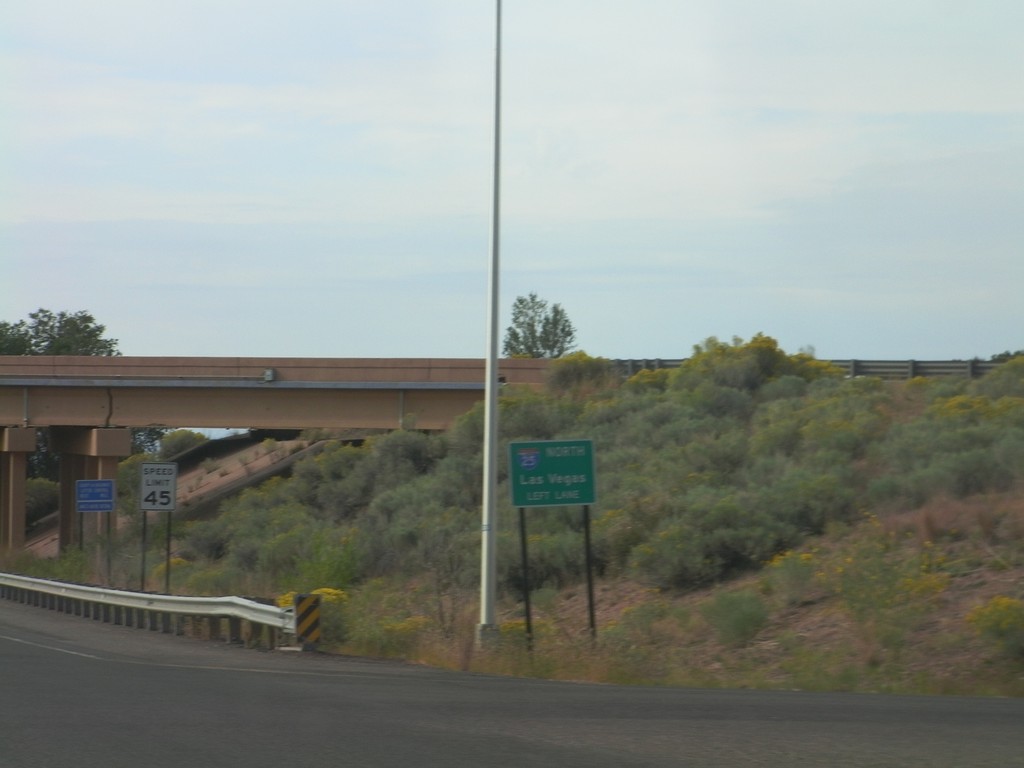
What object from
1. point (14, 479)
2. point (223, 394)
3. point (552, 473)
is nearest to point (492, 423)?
point (552, 473)

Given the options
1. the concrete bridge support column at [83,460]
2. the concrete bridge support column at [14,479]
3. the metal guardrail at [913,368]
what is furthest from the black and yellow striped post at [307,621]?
the concrete bridge support column at [14,479]

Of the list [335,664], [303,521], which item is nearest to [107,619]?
[335,664]

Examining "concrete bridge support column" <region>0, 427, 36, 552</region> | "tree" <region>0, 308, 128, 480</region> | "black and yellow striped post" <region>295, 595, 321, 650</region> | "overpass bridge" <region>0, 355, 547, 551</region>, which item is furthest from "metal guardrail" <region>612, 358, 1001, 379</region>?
"tree" <region>0, 308, 128, 480</region>

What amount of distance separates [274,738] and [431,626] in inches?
410

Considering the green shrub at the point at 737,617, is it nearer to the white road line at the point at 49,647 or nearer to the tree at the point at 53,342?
the white road line at the point at 49,647

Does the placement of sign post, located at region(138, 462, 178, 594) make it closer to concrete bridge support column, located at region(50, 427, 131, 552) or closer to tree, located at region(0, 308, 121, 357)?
concrete bridge support column, located at region(50, 427, 131, 552)

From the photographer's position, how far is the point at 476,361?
48750 mm

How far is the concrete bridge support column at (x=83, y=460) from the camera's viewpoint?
174 feet

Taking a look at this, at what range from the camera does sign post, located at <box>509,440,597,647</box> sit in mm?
19141

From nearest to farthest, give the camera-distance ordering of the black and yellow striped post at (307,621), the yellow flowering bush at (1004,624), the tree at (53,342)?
the yellow flowering bush at (1004,624), the black and yellow striped post at (307,621), the tree at (53,342)

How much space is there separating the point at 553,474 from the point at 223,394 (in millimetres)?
33940

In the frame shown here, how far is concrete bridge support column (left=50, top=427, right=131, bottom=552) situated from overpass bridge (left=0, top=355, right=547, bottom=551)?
6cm

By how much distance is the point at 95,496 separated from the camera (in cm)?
3822

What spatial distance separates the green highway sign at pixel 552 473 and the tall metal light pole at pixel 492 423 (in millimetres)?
344
